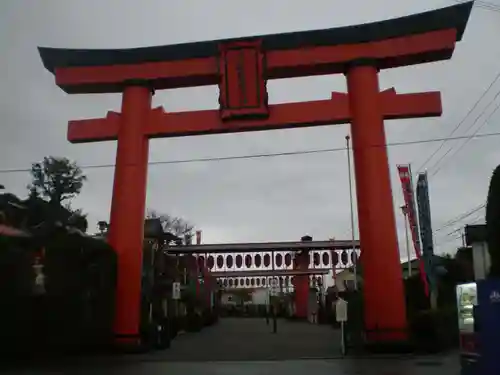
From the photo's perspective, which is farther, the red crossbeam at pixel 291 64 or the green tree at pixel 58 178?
the green tree at pixel 58 178

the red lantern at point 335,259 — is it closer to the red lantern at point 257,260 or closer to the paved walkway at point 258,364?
the red lantern at point 257,260

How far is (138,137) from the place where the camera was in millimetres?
22719

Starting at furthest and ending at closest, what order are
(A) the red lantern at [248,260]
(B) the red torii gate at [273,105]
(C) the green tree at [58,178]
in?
(A) the red lantern at [248,260] → (C) the green tree at [58,178] → (B) the red torii gate at [273,105]

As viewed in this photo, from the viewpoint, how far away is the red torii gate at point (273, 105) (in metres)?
20.6

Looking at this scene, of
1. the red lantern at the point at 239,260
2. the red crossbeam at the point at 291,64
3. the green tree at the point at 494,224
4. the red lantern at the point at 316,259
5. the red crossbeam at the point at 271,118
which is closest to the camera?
the green tree at the point at 494,224

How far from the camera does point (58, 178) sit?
47.8 meters

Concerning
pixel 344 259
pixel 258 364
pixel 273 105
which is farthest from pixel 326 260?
pixel 258 364

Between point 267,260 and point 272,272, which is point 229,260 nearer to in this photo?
point 267,260

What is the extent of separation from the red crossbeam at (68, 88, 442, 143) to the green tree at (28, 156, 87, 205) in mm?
25214

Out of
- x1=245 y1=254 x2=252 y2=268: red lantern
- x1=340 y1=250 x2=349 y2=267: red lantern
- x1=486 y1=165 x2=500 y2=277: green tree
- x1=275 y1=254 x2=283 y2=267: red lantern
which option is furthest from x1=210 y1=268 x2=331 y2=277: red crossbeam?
x1=486 y1=165 x2=500 y2=277: green tree

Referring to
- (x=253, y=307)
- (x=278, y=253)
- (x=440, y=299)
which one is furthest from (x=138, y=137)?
(x=253, y=307)

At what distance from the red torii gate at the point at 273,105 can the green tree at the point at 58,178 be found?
2513cm

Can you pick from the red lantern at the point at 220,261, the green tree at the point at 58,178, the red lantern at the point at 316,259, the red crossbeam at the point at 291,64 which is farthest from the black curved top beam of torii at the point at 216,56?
the red lantern at the point at 220,261

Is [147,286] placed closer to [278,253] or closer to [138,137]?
[138,137]
